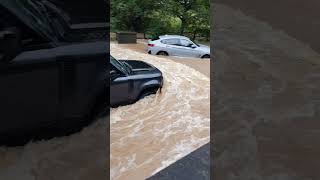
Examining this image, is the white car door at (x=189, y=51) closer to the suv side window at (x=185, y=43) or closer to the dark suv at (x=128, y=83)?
the suv side window at (x=185, y=43)

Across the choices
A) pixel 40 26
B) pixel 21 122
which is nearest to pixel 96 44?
pixel 40 26

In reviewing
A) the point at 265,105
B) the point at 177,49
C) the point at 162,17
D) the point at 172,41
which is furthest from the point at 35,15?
the point at 162,17

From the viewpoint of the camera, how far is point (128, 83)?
4.80 meters

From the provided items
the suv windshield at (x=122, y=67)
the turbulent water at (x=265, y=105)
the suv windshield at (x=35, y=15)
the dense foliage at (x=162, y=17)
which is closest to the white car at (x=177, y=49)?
the dense foliage at (x=162, y=17)

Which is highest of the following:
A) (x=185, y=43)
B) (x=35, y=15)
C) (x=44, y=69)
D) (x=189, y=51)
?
(x=35, y=15)

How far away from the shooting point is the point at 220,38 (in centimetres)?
354

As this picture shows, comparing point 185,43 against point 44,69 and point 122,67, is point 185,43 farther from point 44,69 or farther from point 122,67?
point 44,69

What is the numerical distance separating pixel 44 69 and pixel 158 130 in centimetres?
198

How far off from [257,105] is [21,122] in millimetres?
1774

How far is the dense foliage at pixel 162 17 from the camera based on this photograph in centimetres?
1197

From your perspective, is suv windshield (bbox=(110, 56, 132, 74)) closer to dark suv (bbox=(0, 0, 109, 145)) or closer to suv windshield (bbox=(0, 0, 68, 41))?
dark suv (bbox=(0, 0, 109, 145))

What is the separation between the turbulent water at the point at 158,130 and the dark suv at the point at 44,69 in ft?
2.34

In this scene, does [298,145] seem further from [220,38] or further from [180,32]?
[180,32]

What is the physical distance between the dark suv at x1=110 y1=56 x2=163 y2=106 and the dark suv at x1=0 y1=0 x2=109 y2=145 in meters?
1.51
